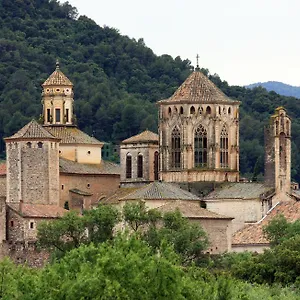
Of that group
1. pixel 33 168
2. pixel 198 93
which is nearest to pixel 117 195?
pixel 33 168

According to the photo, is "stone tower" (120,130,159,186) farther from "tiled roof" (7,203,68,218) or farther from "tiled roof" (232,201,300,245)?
"tiled roof" (232,201,300,245)

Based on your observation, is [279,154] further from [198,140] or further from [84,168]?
[84,168]

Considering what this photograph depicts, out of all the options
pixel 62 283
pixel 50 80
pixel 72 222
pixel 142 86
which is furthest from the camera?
pixel 142 86

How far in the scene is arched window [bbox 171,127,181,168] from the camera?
146m

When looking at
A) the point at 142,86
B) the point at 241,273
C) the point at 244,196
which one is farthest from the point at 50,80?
the point at 142,86

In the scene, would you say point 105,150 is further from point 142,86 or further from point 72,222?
point 72,222

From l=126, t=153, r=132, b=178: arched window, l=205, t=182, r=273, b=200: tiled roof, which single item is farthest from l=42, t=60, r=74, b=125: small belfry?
l=205, t=182, r=273, b=200: tiled roof

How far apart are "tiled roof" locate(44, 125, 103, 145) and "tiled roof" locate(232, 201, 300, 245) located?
45.1 feet

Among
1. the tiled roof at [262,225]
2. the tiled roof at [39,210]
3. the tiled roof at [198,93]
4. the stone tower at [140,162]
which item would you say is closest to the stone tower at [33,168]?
the tiled roof at [39,210]

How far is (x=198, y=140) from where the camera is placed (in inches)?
5728

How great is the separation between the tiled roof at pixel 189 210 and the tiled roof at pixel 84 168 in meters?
10.1

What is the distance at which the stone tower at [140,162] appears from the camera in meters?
149

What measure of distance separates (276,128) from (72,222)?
16.8 metres

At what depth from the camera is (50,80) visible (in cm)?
15288
